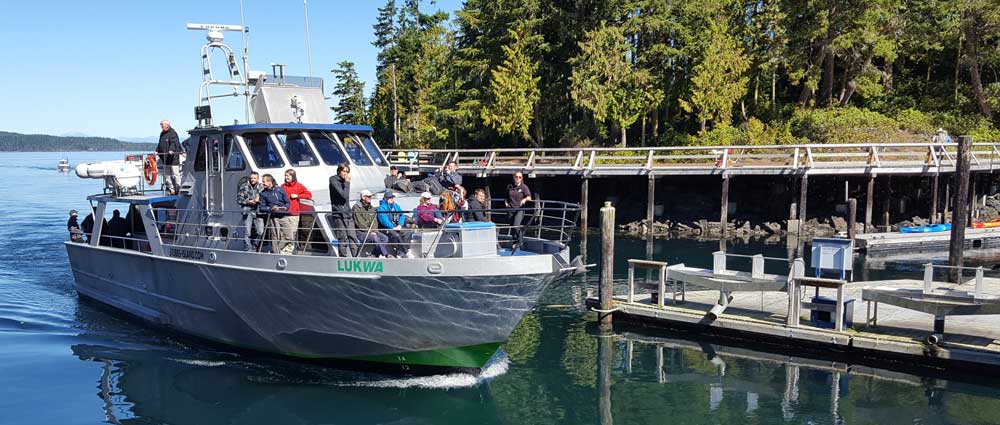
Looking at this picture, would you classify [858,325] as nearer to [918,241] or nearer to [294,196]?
[294,196]

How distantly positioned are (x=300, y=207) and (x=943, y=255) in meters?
21.1

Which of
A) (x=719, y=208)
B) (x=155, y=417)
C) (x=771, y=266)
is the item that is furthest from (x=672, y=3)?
(x=155, y=417)

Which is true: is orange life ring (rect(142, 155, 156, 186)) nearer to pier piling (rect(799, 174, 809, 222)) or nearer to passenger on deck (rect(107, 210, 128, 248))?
passenger on deck (rect(107, 210, 128, 248))

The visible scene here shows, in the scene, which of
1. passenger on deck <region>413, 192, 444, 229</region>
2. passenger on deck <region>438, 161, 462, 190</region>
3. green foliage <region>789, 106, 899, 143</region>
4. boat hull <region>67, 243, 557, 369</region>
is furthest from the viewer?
green foliage <region>789, 106, 899, 143</region>

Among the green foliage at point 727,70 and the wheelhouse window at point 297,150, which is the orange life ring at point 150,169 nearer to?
the wheelhouse window at point 297,150

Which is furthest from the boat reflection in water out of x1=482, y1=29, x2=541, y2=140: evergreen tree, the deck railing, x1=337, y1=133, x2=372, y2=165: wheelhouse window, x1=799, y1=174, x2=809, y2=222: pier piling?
x1=482, y1=29, x2=541, y2=140: evergreen tree

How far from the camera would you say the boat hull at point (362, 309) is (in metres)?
10.8

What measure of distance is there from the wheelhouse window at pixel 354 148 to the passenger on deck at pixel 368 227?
2889mm

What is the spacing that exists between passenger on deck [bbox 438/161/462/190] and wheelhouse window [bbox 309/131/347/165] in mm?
1846

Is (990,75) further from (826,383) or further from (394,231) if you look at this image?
(394,231)

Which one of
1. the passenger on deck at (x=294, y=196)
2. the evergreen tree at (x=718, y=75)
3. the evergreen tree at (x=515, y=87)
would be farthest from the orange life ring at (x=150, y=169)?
the evergreen tree at (x=718, y=75)

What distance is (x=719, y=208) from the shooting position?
29891 millimetres

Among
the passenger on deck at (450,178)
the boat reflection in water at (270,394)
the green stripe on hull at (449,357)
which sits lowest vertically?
the boat reflection in water at (270,394)

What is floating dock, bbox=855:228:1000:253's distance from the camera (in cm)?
2466
